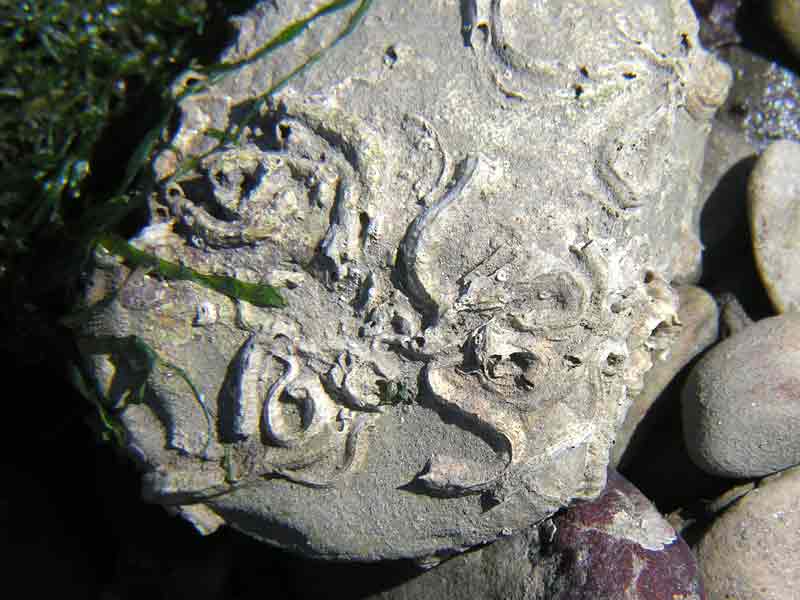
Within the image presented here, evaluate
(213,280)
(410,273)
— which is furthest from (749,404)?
(213,280)

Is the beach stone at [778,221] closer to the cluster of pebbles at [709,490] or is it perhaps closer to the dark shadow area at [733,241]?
the cluster of pebbles at [709,490]

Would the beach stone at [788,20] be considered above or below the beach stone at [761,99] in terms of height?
above

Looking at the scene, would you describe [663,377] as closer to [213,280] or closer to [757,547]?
[757,547]

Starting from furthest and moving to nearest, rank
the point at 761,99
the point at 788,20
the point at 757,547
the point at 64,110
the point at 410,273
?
the point at 761,99 < the point at 788,20 < the point at 64,110 < the point at 757,547 < the point at 410,273

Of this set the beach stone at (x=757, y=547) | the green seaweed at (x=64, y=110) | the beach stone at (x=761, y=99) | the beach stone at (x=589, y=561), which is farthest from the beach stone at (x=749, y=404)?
the green seaweed at (x=64, y=110)

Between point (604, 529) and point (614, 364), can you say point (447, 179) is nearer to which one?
point (614, 364)

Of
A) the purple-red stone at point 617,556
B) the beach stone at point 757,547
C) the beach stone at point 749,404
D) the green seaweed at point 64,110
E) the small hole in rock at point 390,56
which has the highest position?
the green seaweed at point 64,110

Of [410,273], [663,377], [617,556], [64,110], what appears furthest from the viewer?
[663,377]
